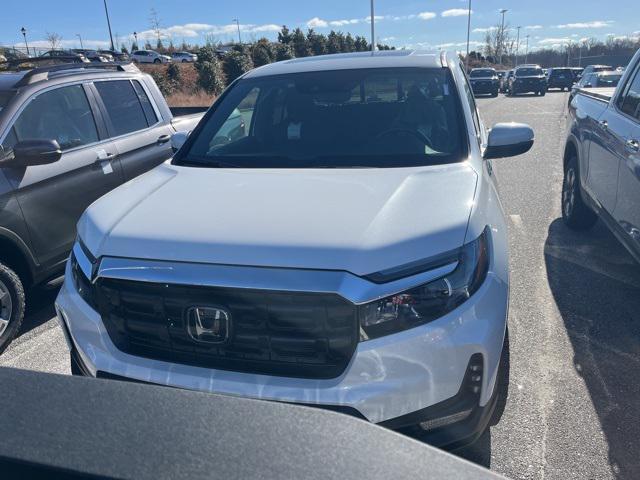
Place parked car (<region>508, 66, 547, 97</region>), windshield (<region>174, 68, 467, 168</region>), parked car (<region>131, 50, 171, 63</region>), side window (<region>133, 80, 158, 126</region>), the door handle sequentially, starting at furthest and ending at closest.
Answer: parked car (<region>131, 50, 171, 63</region>), parked car (<region>508, 66, 547, 97</region>), side window (<region>133, 80, 158, 126</region>), the door handle, windshield (<region>174, 68, 467, 168</region>)

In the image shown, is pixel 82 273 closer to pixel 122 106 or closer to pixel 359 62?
pixel 359 62

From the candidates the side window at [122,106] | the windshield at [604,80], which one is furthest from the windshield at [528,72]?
the side window at [122,106]

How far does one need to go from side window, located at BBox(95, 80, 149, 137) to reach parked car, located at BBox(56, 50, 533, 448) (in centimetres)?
258

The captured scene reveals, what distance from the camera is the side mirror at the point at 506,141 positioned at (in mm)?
3467

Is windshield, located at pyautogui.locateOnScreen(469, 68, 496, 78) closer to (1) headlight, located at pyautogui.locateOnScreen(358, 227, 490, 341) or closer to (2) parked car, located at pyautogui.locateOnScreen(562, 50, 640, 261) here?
(2) parked car, located at pyautogui.locateOnScreen(562, 50, 640, 261)

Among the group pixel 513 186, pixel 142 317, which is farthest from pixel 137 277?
pixel 513 186

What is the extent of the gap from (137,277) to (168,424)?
3.90 feet

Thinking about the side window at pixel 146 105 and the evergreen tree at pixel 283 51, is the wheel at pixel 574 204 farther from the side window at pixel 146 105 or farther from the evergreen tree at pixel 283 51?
the evergreen tree at pixel 283 51

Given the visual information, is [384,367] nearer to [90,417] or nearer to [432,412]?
[432,412]

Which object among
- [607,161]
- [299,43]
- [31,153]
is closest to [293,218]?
[31,153]

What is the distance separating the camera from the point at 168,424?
1.08 meters

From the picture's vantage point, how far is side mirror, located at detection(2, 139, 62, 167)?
385 cm

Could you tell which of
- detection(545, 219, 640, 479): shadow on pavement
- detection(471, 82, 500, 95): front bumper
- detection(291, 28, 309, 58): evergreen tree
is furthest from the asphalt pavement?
detection(291, 28, 309, 58): evergreen tree

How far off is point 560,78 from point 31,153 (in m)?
37.7
